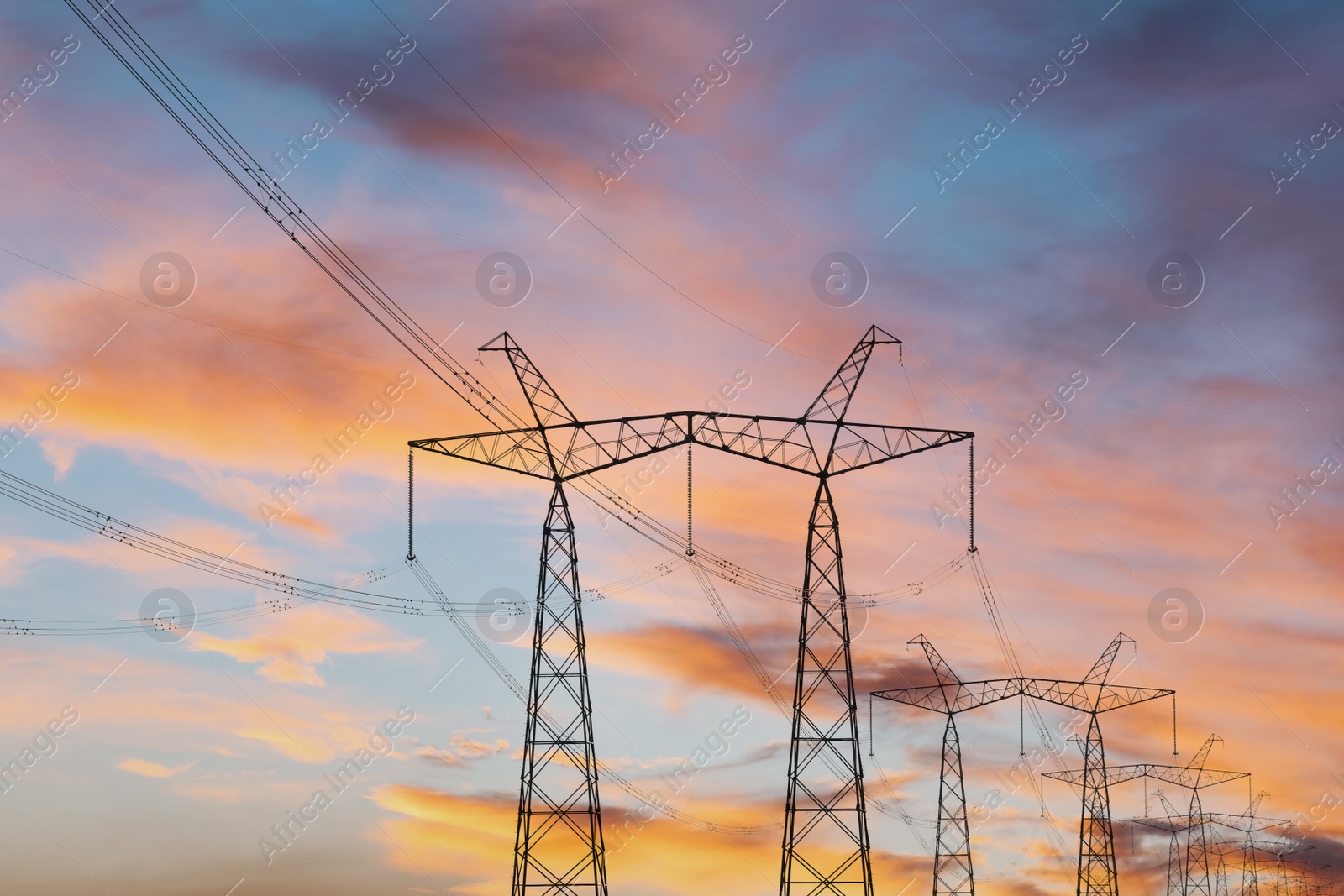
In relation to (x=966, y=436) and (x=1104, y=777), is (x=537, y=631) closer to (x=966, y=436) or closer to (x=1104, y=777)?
(x=966, y=436)

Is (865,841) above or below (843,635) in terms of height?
below

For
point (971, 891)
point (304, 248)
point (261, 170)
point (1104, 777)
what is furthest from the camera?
point (1104, 777)

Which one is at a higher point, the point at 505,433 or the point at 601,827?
the point at 505,433

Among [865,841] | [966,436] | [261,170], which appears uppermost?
[966,436]

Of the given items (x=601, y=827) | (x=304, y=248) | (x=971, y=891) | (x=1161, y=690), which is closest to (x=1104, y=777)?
(x=1161, y=690)

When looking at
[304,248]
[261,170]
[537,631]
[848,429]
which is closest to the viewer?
[261,170]

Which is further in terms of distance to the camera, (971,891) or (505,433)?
(971,891)

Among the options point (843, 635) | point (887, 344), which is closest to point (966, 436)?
point (887, 344)

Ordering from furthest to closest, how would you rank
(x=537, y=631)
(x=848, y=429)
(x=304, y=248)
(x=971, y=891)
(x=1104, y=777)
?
1. (x=1104, y=777)
2. (x=971, y=891)
3. (x=848, y=429)
4. (x=537, y=631)
5. (x=304, y=248)

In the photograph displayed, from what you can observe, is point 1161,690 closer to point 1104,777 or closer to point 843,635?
point 1104,777
